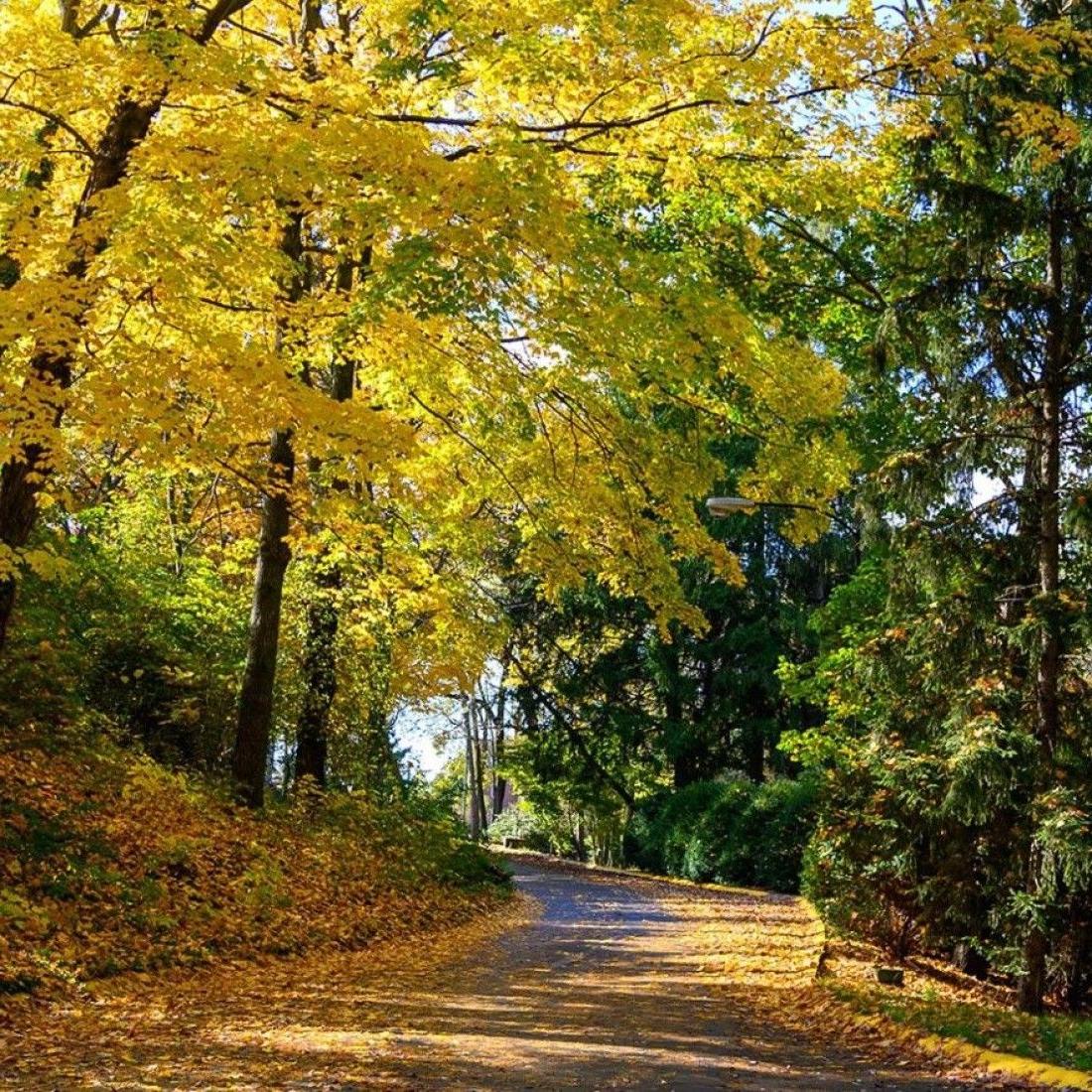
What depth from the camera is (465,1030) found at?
7.62 meters

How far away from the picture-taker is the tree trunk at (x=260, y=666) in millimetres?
13727

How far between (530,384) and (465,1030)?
6330 millimetres

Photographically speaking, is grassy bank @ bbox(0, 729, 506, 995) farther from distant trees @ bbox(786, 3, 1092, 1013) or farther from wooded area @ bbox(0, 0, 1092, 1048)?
distant trees @ bbox(786, 3, 1092, 1013)

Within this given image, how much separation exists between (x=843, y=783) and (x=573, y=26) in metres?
7.73

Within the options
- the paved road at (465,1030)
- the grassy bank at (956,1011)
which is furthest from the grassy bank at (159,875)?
the grassy bank at (956,1011)

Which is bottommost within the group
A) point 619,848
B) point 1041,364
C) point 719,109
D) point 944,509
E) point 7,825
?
point 619,848

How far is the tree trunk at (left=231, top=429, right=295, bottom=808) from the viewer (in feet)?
45.0

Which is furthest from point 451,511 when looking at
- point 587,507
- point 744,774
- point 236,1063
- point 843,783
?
point 744,774

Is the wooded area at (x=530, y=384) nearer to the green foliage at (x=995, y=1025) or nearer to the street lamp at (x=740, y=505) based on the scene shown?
the street lamp at (x=740, y=505)

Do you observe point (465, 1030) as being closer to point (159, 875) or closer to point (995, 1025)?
point (995, 1025)

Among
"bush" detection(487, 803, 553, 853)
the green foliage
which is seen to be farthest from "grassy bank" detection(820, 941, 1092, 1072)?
"bush" detection(487, 803, 553, 853)

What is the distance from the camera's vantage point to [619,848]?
34.0 meters

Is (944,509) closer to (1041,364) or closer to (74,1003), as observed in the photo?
(1041,364)

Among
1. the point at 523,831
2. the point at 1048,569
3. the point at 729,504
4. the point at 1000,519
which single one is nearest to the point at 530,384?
the point at 729,504
